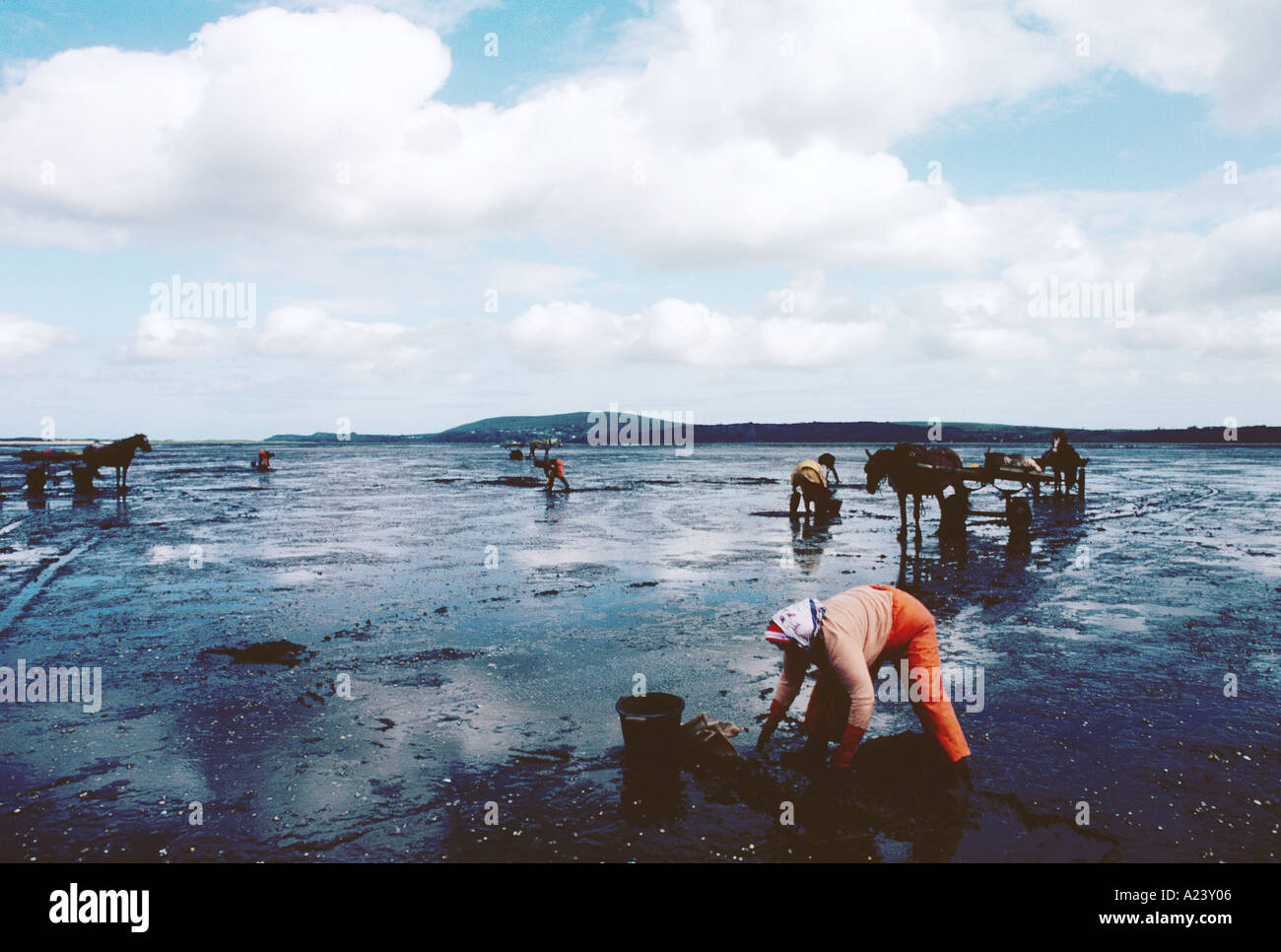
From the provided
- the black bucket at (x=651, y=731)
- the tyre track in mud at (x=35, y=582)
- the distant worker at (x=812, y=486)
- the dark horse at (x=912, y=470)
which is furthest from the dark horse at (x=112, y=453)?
the black bucket at (x=651, y=731)

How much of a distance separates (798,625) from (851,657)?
41 centimetres

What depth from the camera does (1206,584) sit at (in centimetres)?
1170

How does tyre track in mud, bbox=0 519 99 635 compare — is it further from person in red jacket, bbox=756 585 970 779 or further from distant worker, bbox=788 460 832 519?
distant worker, bbox=788 460 832 519

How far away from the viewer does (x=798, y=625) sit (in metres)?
4.66

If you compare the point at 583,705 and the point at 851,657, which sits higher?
the point at 851,657

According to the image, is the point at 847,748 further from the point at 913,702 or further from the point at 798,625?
the point at 798,625

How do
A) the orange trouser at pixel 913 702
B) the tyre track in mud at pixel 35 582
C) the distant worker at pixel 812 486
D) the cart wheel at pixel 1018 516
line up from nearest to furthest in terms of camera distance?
the orange trouser at pixel 913 702
the tyre track in mud at pixel 35 582
the cart wheel at pixel 1018 516
the distant worker at pixel 812 486

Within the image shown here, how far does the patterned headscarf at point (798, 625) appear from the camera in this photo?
4.65 metres

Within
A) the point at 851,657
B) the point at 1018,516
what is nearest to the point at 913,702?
the point at 851,657

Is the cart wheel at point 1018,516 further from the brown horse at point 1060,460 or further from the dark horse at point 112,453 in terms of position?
the dark horse at point 112,453

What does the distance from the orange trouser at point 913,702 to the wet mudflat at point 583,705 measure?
0.32m

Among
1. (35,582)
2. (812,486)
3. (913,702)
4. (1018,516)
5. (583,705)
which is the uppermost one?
(812,486)
